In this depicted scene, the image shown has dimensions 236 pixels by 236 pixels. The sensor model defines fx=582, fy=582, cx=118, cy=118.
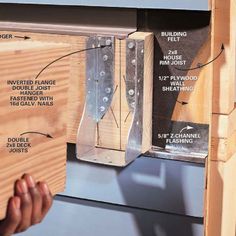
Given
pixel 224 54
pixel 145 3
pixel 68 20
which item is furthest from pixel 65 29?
pixel 224 54

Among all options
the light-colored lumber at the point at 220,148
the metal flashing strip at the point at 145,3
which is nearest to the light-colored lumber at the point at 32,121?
the metal flashing strip at the point at 145,3

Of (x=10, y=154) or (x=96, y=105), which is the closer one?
(x=10, y=154)

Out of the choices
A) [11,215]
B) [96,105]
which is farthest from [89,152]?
[11,215]

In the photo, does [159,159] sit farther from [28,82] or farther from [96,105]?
[28,82]

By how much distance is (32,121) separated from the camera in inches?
30.2

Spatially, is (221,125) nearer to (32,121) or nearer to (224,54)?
(224,54)

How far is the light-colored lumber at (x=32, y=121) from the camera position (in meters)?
0.72

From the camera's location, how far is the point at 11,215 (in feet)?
2.49

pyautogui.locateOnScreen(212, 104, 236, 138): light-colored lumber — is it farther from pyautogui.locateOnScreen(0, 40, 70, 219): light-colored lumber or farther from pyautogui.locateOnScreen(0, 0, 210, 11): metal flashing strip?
pyautogui.locateOnScreen(0, 40, 70, 219): light-colored lumber

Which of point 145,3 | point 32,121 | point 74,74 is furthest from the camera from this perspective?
point 74,74

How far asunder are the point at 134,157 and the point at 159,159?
0.19ft

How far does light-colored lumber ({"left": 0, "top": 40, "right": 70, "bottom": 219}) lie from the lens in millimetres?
721

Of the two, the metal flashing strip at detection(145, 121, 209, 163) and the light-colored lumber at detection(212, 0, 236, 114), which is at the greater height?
the light-colored lumber at detection(212, 0, 236, 114)

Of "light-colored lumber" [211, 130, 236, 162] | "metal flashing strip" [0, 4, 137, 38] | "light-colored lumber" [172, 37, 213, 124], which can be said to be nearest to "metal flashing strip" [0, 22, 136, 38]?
"metal flashing strip" [0, 4, 137, 38]
